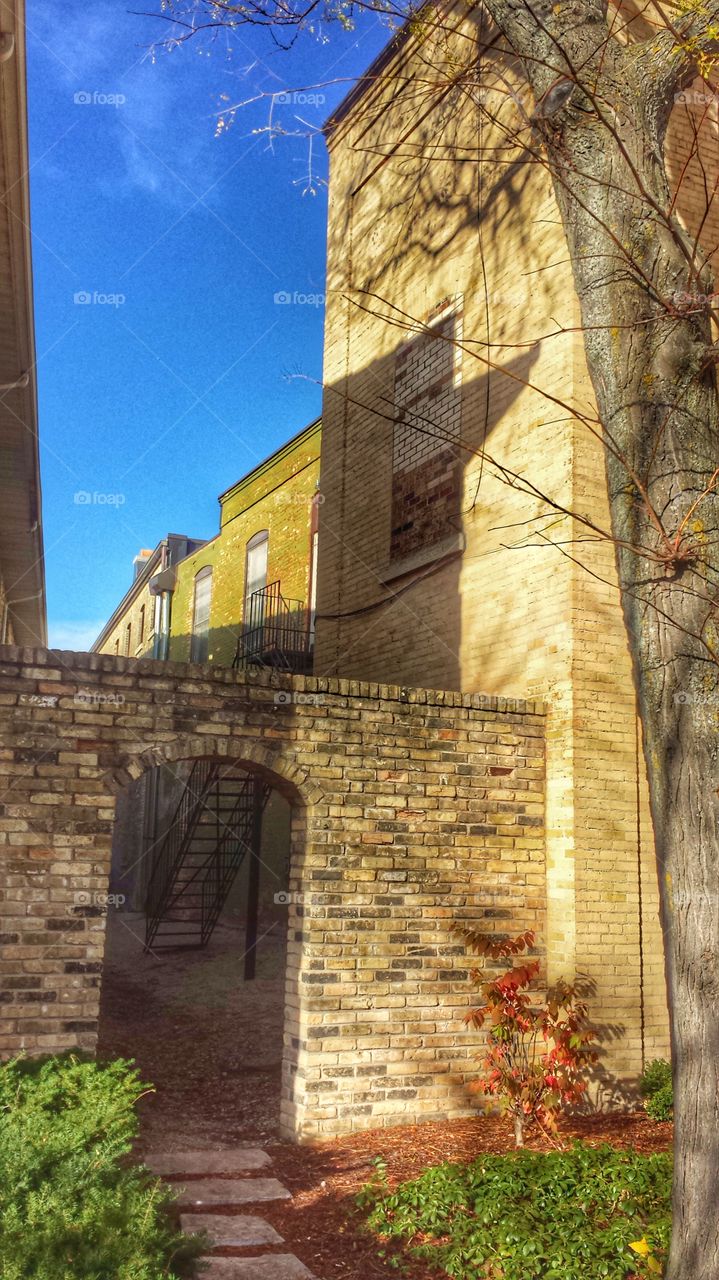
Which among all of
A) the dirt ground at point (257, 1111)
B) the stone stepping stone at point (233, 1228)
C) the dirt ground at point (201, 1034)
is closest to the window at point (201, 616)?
the dirt ground at point (201, 1034)

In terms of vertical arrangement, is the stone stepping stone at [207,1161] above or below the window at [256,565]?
below

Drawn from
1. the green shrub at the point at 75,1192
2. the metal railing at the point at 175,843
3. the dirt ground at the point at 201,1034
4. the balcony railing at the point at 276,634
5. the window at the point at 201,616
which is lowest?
the dirt ground at the point at 201,1034

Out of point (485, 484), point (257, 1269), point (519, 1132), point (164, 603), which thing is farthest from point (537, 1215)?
point (164, 603)

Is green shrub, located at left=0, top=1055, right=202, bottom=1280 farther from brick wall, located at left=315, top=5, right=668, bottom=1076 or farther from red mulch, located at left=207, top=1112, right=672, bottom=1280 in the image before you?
brick wall, located at left=315, top=5, right=668, bottom=1076

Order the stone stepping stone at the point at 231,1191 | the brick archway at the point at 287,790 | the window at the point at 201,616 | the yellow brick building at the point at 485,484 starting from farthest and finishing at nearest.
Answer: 1. the window at the point at 201,616
2. the yellow brick building at the point at 485,484
3. the brick archway at the point at 287,790
4. the stone stepping stone at the point at 231,1191

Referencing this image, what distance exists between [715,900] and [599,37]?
13.6ft

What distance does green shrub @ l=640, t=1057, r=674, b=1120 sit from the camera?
23.8 ft

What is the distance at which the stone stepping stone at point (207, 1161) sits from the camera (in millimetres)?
6137

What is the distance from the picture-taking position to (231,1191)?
580 centimetres

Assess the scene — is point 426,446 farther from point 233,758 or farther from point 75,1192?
point 75,1192

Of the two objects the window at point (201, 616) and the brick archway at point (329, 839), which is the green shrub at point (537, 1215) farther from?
the window at point (201, 616)

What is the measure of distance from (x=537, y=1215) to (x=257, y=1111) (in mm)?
3311

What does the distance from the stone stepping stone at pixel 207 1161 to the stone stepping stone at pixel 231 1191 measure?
197 millimetres

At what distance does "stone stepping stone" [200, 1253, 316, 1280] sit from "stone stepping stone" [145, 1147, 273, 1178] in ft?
4.21
